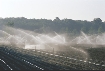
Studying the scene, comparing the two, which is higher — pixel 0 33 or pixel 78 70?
pixel 0 33

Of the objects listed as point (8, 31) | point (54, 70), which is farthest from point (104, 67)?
point (8, 31)

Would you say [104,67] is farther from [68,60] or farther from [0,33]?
[0,33]

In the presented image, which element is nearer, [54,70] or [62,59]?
[54,70]

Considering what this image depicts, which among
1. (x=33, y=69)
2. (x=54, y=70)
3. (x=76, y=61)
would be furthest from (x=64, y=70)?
(x=76, y=61)

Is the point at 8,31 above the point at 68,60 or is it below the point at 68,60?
above

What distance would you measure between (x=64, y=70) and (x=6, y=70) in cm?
784

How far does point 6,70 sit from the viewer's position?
36500 millimetres

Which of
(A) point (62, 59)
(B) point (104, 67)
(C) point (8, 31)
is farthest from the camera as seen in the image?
(C) point (8, 31)

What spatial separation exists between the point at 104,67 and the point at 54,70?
30.0ft

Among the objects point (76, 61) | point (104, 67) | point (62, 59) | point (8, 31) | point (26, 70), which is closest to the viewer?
point (26, 70)

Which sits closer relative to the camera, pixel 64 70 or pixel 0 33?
pixel 64 70

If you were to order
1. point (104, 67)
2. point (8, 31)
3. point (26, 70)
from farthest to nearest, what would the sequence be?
point (8, 31), point (104, 67), point (26, 70)

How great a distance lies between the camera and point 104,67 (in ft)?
136

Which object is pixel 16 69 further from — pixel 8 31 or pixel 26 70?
pixel 8 31
